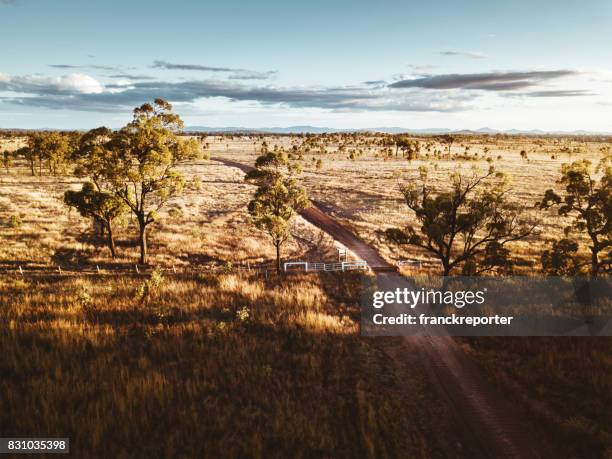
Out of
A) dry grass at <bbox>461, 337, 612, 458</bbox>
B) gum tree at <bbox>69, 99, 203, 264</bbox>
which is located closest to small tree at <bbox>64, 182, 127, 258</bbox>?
gum tree at <bbox>69, 99, 203, 264</bbox>

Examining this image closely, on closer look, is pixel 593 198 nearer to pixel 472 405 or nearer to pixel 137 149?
pixel 472 405

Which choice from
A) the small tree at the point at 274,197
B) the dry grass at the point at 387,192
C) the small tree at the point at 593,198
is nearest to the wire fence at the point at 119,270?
the small tree at the point at 274,197

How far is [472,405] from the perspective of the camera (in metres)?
13.6

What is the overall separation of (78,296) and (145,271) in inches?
424

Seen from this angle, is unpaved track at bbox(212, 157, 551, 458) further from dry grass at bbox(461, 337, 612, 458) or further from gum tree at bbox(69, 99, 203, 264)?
gum tree at bbox(69, 99, 203, 264)

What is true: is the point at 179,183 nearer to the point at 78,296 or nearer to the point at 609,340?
the point at 78,296

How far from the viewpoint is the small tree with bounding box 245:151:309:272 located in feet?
91.1

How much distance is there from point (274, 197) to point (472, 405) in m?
19.4

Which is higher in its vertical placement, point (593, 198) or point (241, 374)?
point (593, 198)

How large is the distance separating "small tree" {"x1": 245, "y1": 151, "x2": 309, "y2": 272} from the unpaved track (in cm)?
1323

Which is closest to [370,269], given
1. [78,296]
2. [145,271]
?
[145,271]

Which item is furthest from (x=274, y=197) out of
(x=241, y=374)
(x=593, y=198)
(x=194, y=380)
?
(x=593, y=198)

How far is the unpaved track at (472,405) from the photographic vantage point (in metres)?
11.6

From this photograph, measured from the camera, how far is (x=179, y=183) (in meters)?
29.0
